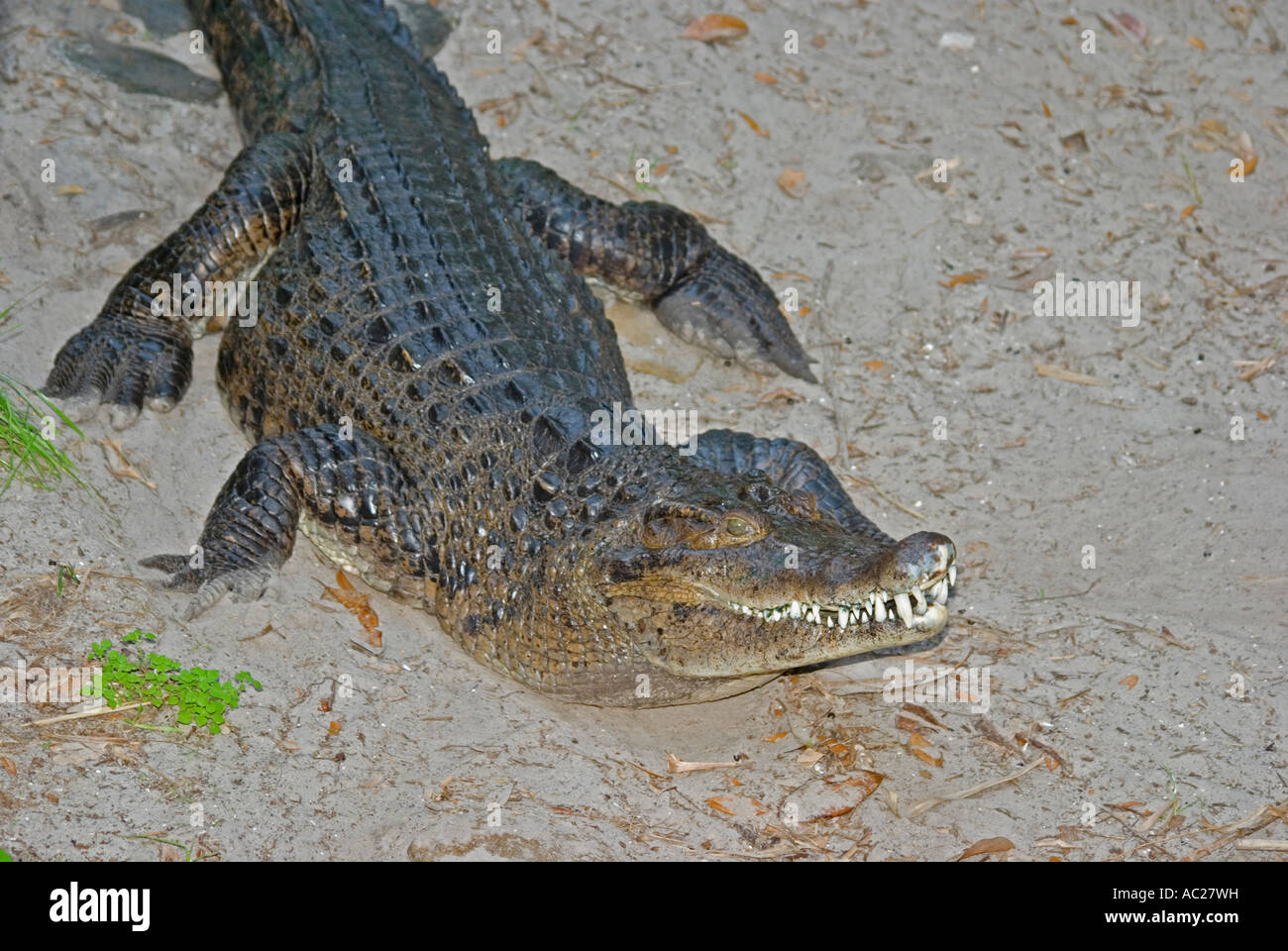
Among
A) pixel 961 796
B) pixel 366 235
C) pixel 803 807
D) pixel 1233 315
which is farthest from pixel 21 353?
pixel 1233 315

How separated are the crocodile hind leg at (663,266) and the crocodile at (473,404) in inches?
0.5

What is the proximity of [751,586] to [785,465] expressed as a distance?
4.31ft

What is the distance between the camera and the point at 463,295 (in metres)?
5.03

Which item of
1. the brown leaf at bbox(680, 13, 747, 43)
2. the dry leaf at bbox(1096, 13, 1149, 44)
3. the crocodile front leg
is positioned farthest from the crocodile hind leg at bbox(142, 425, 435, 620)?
the dry leaf at bbox(1096, 13, 1149, 44)

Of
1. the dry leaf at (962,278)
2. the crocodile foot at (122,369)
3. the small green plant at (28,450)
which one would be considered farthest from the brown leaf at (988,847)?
the crocodile foot at (122,369)

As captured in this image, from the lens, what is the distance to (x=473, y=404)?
4.73 m

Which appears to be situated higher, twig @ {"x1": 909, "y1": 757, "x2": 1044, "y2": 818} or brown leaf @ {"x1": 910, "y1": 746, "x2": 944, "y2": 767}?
brown leaf @ {"x1": 910, "y1": 746, "x2": 944, "y2": 767}

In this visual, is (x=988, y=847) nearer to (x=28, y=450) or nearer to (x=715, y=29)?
(x=28, y=450)

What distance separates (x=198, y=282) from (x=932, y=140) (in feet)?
12.9

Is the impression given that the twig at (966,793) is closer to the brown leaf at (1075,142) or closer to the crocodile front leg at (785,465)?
the crocodile front leg at (785,465)

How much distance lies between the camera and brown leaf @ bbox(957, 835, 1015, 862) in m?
4.02

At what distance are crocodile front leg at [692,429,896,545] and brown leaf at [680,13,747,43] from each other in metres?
3.19

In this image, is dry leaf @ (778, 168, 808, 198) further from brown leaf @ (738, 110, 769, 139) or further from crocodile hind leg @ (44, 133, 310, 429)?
crocodile hind leg @ (44, 133, 310, 429)

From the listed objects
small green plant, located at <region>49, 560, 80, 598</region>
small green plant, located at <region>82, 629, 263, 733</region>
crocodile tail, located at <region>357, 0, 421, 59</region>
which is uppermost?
crocodile tail, located at <region>357, 0, 421, 59</region>
